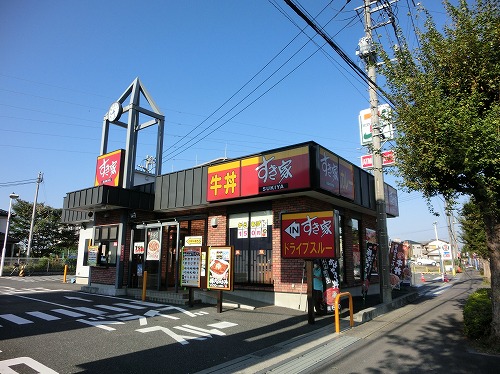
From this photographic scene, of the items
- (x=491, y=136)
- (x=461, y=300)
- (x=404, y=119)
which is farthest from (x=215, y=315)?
(x=461, y=300)

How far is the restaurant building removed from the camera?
1075cm

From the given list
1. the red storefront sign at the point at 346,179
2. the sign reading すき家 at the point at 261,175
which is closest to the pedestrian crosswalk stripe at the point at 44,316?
the sign reading すき家 at the point at 261,175

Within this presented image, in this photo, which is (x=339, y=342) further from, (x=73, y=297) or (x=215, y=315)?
(x=73, y=297)

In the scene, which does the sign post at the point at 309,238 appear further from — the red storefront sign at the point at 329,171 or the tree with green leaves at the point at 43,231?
the tree with green leaves at the point at 43,231

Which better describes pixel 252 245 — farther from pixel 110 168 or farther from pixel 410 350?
pixel 110 168

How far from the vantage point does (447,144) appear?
7086 mm

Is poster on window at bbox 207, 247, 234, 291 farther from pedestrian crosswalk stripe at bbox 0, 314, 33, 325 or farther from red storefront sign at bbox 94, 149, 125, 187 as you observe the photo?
red storefront sign at bbox 94, 149, 125, 187

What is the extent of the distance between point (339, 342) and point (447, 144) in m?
4.94

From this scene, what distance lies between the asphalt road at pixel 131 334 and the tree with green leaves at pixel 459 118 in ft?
15.8

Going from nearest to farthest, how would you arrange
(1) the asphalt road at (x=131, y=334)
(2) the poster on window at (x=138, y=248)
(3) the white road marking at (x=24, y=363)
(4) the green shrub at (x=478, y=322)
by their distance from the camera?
(3) the white road marking at (x=24, y=363) → (1) the asphalt road at (x=131, y=334) → (4) the green shrub at (x=478, y=322) → (2) the poster on window at (x=138, y=248)

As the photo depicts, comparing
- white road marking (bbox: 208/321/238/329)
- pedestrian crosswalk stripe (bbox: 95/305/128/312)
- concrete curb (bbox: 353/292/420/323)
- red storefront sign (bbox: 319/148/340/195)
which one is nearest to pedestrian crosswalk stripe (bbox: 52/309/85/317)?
pedestrian crosswalk stripe (bbox: 95/305/128/312)

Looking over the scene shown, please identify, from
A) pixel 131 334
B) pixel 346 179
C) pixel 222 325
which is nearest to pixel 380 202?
pixel 346 179

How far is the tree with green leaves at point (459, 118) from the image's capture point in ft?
21.9

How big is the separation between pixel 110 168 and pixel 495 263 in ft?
53.2
